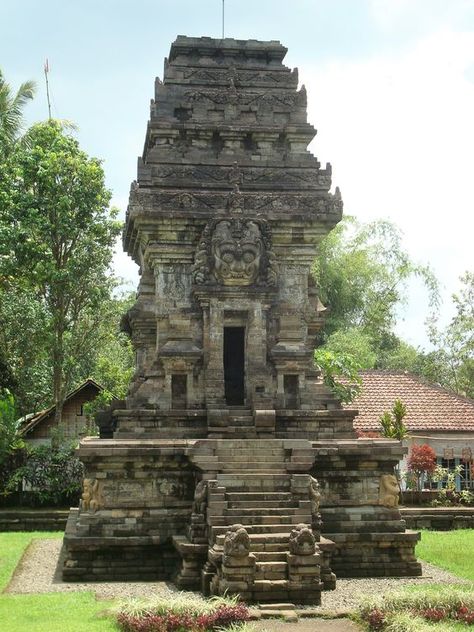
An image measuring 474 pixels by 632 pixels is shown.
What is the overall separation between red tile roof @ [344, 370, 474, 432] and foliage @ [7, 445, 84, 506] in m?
10.7

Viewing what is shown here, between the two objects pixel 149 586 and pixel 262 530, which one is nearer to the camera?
pixel 262 530

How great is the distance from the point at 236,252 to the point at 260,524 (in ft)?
19.5

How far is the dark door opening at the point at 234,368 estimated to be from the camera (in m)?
18.8

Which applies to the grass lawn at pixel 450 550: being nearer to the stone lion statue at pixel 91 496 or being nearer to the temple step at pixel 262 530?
the temple step at pixel 262 530

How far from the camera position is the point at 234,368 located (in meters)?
19.1

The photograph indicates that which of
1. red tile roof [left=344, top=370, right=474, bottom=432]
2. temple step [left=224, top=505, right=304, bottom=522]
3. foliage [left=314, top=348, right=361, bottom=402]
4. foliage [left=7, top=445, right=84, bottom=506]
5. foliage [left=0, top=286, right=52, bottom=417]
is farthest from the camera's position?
red tile roof [left=344, top=370, right=474, bottom=432]

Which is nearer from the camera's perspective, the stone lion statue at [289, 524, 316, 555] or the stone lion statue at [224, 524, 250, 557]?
the stone lion statue at [224, 524, 250, 557]

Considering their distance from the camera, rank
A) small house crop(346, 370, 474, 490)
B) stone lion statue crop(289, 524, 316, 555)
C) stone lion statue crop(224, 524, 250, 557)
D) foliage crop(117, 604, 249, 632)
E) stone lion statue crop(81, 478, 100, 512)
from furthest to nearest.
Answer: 1. small house crop(346, 370, 474, 490)
2. stone lion statue crop(81, 478, 100, 512)
3. stone lion statue crop(289, 524, 316, 555)
4. stone lion statue crop(224, 524, 250, 557)
5. foliage crop(117, 604, 249, 632)

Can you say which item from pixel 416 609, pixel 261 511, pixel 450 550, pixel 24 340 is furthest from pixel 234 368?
pixel 24 340

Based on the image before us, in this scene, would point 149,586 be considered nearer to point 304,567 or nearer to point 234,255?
point 304,567

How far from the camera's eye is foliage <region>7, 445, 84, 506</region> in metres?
27.0

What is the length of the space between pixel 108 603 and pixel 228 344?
24.3 ft

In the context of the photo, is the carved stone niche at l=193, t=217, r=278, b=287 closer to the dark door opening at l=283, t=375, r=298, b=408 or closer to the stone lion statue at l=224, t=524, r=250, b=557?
the dark door opening at l=283, t=375, r=298, b=408

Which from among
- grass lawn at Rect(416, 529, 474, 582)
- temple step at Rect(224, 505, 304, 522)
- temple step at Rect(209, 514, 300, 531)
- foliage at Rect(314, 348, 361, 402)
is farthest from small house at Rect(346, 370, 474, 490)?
temple step at Rect(209, 514, 300, 531)
